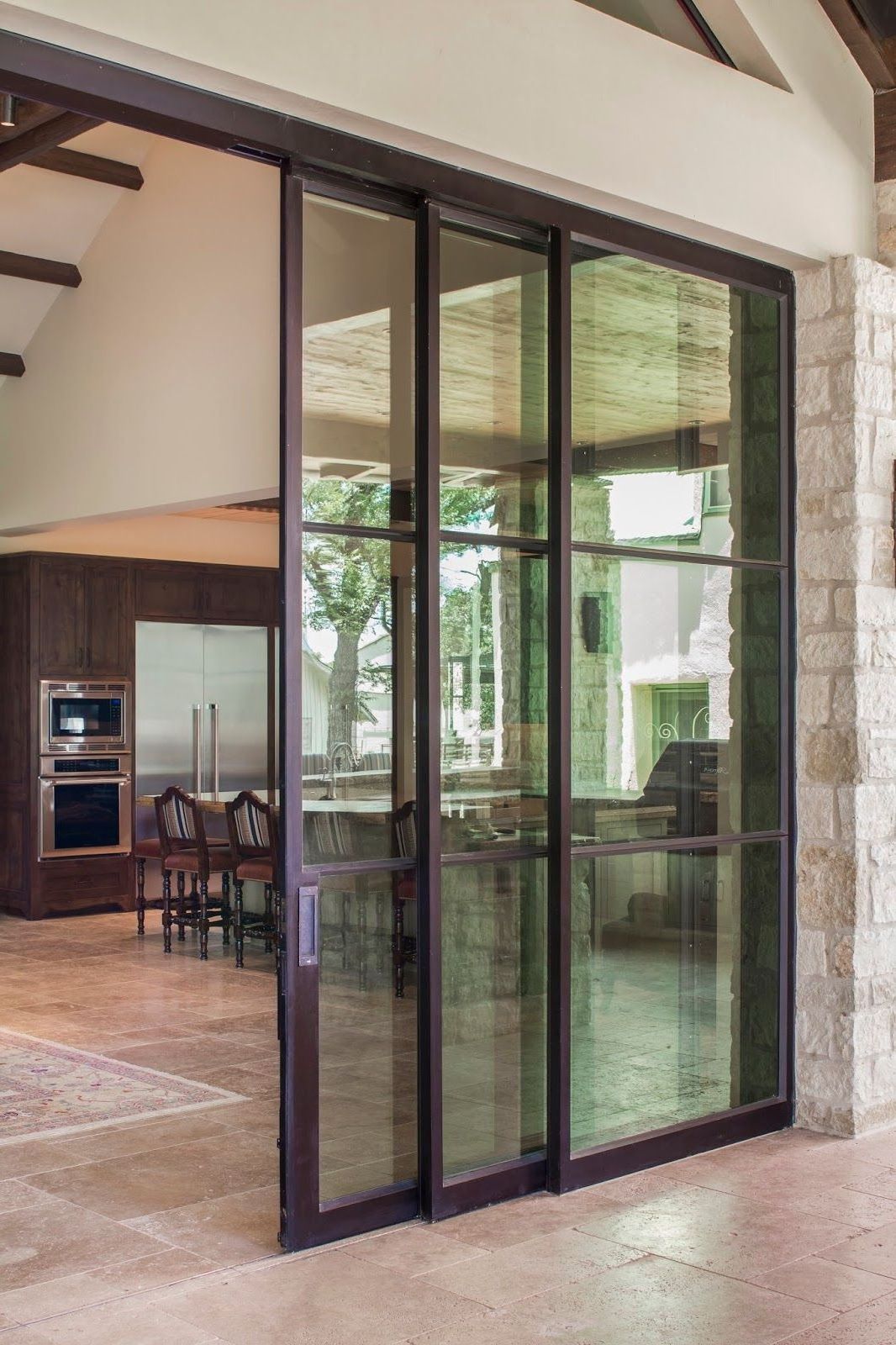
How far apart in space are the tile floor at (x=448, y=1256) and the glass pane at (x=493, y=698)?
3.67 feet

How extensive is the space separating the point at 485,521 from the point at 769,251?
157cm

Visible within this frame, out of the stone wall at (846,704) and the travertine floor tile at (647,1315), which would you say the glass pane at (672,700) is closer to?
the stone wall at (846,704)

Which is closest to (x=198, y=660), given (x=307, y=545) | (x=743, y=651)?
(x=743, y=651)

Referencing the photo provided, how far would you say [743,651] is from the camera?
5.11 metres

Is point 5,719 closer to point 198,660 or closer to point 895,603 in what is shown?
point 198,660

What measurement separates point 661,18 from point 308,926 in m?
3.24

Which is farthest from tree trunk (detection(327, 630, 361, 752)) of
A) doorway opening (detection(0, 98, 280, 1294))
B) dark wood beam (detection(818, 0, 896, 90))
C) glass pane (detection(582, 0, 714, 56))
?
dark wood beam (detection(818, 0, 896, 90))

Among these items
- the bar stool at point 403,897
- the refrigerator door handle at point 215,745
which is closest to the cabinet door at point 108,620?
the refrigerator door handle at point 215,745

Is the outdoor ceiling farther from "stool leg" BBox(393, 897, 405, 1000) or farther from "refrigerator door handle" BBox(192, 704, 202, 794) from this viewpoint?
"refrigerator door handle" BBox(192, 704, 202, 794)

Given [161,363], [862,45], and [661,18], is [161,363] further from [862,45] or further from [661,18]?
[862,45]

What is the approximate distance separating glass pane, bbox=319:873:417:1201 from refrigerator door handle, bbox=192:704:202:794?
678 cm

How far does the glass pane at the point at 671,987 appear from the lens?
4.54 meters

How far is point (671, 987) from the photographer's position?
4.81m

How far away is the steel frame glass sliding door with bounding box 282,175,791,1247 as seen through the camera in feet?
12.8
